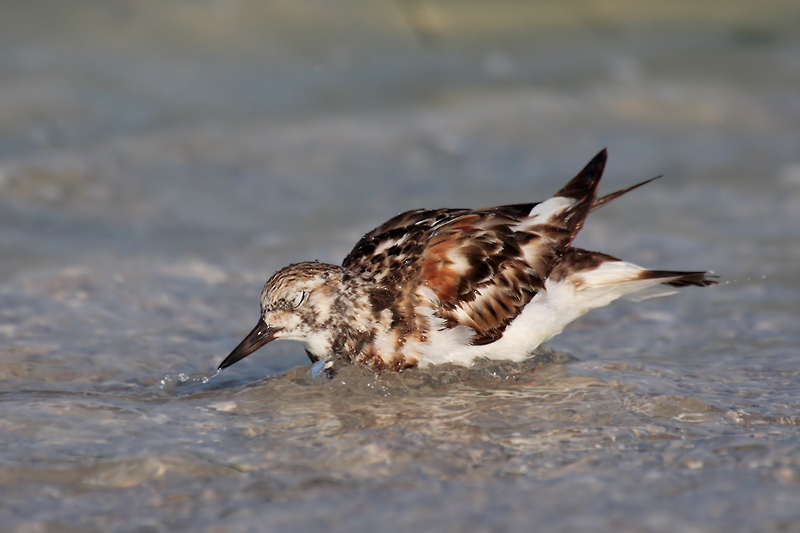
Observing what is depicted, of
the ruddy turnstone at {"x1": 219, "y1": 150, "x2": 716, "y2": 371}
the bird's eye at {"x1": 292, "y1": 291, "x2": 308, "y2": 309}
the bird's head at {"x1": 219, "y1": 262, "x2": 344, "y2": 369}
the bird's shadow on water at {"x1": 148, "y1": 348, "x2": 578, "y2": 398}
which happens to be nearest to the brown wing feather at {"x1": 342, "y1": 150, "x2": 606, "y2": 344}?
the ruddy turnstone at {"x1": 219, "y1": 150, "x2": 716, "y2": 371}

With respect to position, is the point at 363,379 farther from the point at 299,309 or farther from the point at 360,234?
the point at 360,234

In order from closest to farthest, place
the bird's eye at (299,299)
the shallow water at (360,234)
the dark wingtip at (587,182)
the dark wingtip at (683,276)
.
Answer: the shallow water at (360,234), the bird's eye at (299,299), the dark wingtip at (683,276), the dark wingtip at (587,182)

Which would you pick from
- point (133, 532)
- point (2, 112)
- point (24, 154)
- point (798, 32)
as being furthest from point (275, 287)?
point (798, 32)

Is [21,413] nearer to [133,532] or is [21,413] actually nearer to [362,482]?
[133,532]

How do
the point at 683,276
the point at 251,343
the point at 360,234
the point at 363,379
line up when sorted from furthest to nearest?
the point at 360,234 < the point at 683,276 < the point at 363,379 < the point at 251,343

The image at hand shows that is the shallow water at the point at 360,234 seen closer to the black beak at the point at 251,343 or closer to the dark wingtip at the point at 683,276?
the black beak at the point at 251,343

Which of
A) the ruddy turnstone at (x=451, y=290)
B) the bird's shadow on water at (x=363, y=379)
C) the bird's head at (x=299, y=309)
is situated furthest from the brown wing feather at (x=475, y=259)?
the bird's head at (x=299, y=309)

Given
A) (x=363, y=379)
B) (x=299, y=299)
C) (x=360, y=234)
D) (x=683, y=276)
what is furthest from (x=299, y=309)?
(x=360, y=234)
